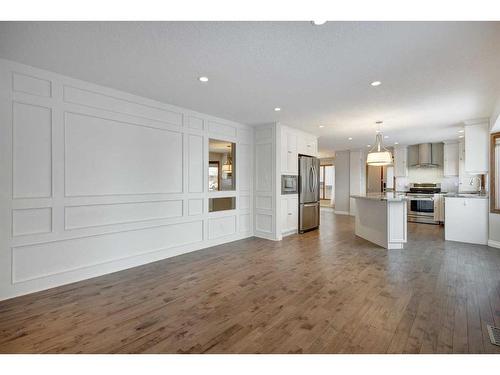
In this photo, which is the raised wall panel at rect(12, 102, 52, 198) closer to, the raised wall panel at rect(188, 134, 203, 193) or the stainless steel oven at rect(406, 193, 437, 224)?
the raised wall panel at rect(188, 134, 203, 193)

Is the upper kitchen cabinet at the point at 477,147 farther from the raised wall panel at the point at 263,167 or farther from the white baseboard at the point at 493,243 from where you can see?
the raised wall panel at the point at 263,167

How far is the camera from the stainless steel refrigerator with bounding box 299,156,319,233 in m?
6.33

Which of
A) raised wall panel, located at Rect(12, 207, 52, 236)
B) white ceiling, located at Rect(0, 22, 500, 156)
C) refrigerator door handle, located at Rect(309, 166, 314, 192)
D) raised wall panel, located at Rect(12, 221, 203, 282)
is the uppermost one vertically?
white ceiling, located at Rect(0, 22, 500, 156)

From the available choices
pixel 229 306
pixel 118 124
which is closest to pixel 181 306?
pixel 229 306

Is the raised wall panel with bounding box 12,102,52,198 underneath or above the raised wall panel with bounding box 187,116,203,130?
underneath

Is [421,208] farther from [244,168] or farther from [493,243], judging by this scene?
[244,168]

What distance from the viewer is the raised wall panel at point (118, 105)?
3.23 meters

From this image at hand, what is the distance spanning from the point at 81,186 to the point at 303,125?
4.50 metres

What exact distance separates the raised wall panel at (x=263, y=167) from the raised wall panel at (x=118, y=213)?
207 centimetres

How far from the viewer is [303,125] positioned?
573 centimetres

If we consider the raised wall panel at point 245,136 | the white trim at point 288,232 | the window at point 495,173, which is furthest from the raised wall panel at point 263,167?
the window at point 495,173

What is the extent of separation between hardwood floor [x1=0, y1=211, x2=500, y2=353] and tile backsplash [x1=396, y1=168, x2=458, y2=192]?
4.50m

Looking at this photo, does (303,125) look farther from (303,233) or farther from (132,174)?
(132,174)

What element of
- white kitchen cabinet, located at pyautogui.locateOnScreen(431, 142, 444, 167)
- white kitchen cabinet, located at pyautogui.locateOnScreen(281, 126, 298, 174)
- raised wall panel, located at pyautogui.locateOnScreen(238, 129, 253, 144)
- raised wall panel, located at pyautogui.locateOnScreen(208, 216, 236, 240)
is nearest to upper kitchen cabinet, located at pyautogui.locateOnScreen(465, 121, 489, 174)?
white kitchen cabinet, located at pyautogui.locateOnScreen(431, 142, 444, 167)
